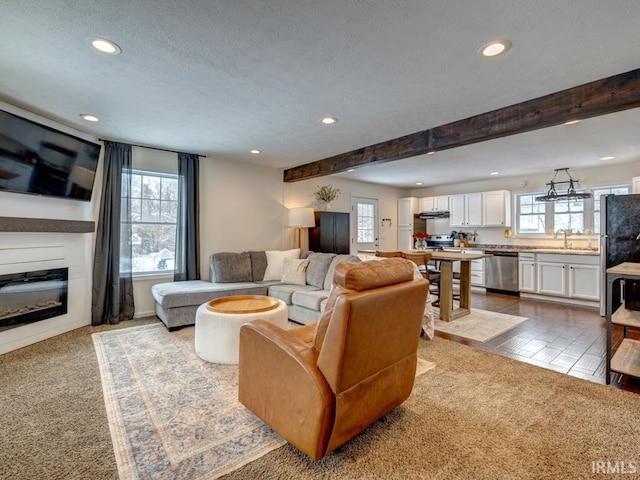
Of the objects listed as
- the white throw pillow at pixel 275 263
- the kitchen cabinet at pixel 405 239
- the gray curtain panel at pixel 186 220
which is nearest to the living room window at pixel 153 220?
the gray curtain panel at pixel 186 220

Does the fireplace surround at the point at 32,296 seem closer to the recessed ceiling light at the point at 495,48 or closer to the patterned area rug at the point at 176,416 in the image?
the patterned area rug at the point at 176,416

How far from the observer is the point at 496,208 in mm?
6434

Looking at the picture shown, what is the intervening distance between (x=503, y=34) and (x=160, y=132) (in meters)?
3.54

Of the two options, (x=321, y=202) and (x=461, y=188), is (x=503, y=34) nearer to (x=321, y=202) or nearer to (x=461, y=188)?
(x=321, y=202)

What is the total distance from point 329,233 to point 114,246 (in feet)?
11.3

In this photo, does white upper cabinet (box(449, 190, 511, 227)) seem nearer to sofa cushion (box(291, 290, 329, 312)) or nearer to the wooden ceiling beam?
the wooden ceiling beam

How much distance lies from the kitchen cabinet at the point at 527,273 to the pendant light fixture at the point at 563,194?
1029 millimetres

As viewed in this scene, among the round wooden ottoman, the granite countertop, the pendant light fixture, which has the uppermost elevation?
the pendant light fixture

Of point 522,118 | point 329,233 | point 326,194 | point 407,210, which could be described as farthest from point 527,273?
point 326,194

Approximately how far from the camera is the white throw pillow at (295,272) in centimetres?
458

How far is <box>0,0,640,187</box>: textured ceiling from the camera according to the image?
169cm

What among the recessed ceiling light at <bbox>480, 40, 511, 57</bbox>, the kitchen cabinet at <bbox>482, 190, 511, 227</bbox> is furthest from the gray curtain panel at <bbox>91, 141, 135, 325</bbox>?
the kitchen cabinet at <bbox>482, 190, 511, 227</bbox>

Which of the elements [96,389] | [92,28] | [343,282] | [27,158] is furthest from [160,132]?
[343,282]

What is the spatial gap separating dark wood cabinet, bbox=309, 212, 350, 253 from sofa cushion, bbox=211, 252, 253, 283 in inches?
57.4
